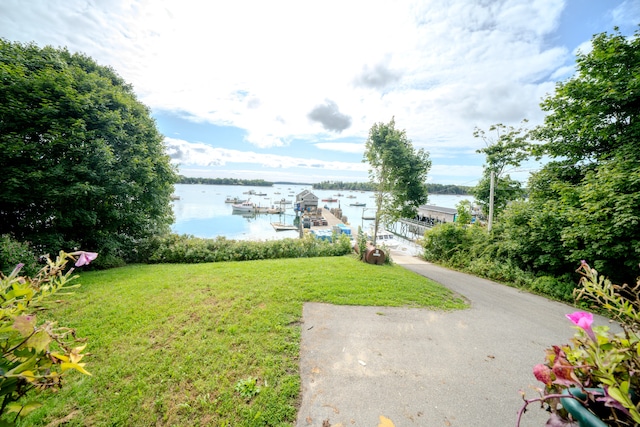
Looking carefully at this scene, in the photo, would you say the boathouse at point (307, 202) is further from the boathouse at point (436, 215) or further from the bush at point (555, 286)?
the bush at point (555, 286)

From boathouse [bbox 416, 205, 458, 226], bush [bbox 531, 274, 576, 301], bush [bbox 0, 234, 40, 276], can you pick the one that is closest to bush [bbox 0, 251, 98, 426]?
bush [bbox 0, 234, 40, 276]

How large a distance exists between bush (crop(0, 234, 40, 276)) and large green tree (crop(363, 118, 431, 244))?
13.1m

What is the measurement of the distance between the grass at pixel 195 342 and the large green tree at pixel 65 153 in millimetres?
2519

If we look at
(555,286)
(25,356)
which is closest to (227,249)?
(25,356)

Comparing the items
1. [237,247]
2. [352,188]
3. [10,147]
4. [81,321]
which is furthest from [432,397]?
[352,188]

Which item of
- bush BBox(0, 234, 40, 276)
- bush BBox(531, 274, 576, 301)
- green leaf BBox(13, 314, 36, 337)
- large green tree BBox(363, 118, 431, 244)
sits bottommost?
bush BBox(531, 274, 576, 301)

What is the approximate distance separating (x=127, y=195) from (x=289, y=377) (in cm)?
962

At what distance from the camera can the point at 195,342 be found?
369 cm

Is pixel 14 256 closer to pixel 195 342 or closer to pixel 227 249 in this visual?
pixel 227 249

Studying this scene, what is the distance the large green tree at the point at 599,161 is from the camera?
232 inches

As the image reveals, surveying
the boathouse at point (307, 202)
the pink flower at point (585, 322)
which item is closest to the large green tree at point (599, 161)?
the pink flower at point (585, 322)

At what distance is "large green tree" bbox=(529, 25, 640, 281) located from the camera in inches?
232

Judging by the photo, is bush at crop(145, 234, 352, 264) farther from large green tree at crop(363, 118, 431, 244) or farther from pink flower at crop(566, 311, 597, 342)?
pink flower at crop(566, 311, 597, 342)

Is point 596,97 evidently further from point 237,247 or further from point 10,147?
point 10,147
